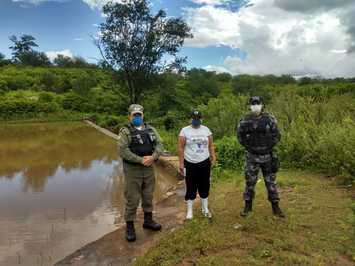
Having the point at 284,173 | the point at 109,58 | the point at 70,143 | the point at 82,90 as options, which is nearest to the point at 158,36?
the point at 109,58

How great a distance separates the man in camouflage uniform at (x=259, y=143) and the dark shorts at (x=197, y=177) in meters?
0.52

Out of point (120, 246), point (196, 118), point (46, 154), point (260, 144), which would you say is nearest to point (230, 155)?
point (260, 144)

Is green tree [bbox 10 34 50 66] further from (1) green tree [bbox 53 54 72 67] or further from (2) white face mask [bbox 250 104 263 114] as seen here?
(2) white face mask [bbox 250 104 263 114]

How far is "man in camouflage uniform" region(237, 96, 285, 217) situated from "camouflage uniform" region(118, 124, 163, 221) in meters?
1.10

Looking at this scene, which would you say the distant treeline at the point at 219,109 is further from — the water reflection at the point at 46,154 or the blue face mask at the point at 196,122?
the blue face mask at the point at 196,122

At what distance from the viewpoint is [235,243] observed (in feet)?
12.2

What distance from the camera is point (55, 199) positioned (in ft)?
21.6

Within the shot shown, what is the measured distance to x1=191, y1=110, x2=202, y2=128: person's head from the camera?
4367mm

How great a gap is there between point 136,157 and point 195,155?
767 millimetres

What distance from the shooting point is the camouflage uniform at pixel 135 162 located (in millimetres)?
4098

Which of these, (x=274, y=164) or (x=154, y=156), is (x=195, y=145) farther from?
(x=274, y=164)

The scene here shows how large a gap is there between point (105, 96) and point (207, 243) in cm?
2686

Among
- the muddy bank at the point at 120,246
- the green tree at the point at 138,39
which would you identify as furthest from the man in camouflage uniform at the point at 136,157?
the green tree at the point at 138,39

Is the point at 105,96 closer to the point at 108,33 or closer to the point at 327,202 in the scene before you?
the point at 108,33
